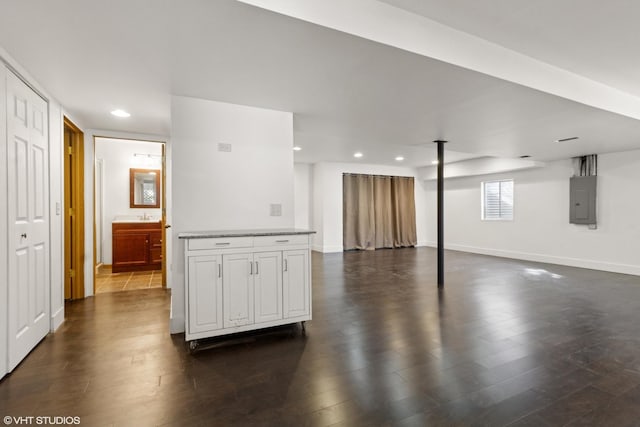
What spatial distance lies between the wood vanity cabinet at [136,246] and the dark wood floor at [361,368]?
1.84m

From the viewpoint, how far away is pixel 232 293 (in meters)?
2.70

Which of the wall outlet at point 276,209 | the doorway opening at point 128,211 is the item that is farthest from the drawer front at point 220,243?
the doorway opening at point 128,211

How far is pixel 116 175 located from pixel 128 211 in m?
0.77

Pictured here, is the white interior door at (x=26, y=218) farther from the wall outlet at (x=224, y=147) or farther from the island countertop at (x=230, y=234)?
the wall outlet at (x=224, y=147)

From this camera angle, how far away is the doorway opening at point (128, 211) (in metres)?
5.68

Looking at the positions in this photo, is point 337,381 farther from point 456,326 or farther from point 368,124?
point 368,124

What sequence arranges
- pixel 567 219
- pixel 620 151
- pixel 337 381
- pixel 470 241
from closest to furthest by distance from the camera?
pixel 337 381 → pixel 620 151 → pixel 567 219 → pixel 470 241

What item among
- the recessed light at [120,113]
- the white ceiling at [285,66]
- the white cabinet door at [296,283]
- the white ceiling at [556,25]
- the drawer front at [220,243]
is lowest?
the white cabinet door at [296,283]

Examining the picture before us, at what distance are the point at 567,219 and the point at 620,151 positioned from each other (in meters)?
1.56

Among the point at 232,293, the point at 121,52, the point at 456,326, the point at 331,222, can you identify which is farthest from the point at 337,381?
the point at 331,222

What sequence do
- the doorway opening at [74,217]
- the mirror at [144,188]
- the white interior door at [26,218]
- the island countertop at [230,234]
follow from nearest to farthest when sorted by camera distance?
1. the white interior door at [26,218]
2. the island countertop at [230,234]
3. the doorway opening at [74,217]
4. the mirror at [144,188]

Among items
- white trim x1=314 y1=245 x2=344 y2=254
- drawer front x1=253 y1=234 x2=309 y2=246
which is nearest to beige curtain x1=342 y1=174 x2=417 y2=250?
white trim x1=314 y1=245 x2=344 y2=254

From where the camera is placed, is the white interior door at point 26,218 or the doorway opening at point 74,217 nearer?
the white interior door at point 26,218

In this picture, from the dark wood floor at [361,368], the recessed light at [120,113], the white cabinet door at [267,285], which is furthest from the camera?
the recessed light at [120,113]
